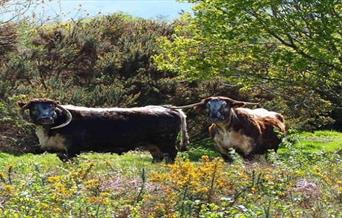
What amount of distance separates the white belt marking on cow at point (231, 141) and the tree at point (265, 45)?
3.03 metres

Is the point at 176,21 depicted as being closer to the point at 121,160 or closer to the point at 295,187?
the point at 121,160

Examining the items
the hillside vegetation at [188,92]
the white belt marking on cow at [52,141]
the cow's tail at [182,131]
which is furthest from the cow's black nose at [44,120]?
the cow's tail at [182,131]

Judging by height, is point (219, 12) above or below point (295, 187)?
above

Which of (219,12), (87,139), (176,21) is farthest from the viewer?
(176,21)

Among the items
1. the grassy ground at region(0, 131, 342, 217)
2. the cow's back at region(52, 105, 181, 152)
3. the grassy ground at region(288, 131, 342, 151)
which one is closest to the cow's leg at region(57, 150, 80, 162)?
the cow's back at region(52, 105, 181, 152)

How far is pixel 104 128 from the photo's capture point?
53.7 feet

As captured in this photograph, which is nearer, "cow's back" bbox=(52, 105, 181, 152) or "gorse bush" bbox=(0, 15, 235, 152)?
"cow's back" bbox=(52, 105, 181, 152)

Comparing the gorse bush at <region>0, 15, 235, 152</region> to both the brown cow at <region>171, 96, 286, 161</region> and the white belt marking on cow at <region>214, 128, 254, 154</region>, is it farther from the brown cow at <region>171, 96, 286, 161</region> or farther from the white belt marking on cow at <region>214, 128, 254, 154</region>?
Result: the white belt marking on cow at <region>214, 128, 254, 154</region>

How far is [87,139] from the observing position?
635 inches

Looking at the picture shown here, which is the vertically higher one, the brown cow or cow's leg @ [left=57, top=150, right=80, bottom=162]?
the brown cow

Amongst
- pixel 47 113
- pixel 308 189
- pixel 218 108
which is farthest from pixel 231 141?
pixel 308 189

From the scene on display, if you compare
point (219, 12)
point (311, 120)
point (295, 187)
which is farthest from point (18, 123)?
point (295, 187)

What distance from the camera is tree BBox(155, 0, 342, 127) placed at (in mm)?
18531

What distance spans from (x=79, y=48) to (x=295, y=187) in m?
16.6
